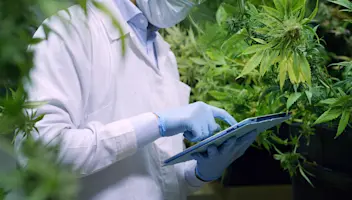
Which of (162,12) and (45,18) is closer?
(45,18)

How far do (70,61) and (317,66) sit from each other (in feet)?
1.34

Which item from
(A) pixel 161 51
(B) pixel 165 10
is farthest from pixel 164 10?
(A) pixel 161 51

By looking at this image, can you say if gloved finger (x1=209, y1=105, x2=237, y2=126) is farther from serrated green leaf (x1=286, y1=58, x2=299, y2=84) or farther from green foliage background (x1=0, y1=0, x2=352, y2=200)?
serrated green leaf (x1=286, y1=58, x2=299, y2=84)

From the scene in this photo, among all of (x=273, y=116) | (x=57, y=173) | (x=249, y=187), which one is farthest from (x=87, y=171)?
(x=249, y=187)

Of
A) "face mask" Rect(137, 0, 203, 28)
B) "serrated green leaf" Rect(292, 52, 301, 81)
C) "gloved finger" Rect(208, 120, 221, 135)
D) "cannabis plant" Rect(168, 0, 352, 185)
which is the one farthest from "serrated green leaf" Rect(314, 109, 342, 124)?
"face mask" Rect(137, 0, 203, 28)

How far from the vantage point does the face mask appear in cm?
94

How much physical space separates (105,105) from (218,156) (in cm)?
25

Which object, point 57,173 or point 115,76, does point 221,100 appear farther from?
point 57,173

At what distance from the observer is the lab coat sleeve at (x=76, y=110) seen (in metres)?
0.77

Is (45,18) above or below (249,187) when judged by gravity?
above

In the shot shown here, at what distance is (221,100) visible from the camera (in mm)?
1117

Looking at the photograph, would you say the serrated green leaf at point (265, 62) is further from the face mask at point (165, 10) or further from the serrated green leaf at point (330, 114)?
the face mask at point (165, 10)

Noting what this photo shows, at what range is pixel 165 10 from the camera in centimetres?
95

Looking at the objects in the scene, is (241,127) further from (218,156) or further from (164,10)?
(164,10)
